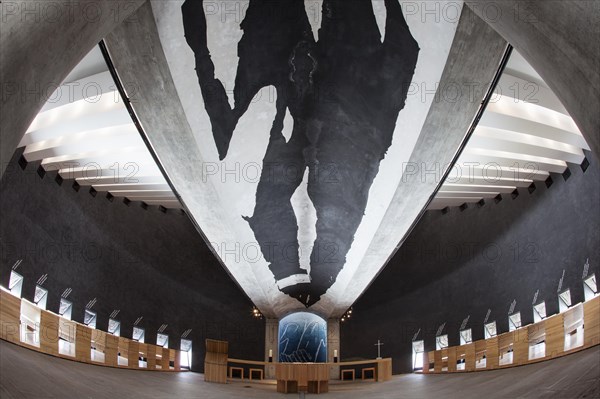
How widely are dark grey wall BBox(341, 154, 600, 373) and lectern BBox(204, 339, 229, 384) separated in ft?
24.8

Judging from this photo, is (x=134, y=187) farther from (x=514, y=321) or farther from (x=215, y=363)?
(x=514, y=321)

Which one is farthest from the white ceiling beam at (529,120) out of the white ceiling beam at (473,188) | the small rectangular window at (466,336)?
the small rectangular window at (466,336)

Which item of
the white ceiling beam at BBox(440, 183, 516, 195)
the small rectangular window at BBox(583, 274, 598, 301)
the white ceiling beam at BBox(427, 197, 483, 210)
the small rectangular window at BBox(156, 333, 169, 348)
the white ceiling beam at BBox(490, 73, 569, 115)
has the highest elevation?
the white ceiling beam at BBox(427, 197, 483, 210)

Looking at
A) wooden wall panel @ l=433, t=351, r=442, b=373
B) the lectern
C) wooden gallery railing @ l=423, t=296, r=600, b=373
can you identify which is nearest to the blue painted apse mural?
wooden wall panel @ l=433, t=351, r=442, b=373

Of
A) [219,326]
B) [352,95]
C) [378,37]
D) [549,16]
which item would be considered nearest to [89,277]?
[219,326]

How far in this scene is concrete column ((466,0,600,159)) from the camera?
2396 mm

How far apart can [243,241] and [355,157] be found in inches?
→ 162

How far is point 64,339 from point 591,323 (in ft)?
34.5

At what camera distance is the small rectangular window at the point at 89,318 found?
46.8 ft

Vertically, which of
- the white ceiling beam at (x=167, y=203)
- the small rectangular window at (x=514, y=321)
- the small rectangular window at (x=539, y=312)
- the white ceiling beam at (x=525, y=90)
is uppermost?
the white ceiling beam at (x=167, y=203)

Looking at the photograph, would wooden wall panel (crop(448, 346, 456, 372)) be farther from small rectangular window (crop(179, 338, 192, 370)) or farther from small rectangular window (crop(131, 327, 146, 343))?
small rectangular window (crop(131, 327, 146, 343))

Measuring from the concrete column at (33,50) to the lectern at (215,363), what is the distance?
10.6 m

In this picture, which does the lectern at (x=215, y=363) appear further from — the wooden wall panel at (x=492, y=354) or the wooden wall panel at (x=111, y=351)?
the wooden wall panel at (x=492, y=354)

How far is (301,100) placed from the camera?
582cm
